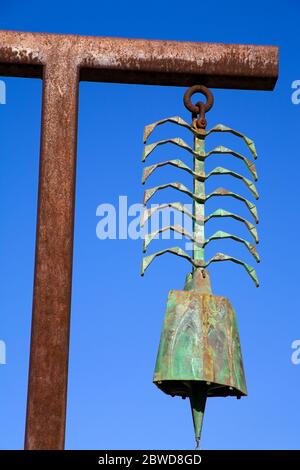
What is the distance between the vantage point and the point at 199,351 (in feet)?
20.5

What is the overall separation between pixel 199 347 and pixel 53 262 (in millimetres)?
815

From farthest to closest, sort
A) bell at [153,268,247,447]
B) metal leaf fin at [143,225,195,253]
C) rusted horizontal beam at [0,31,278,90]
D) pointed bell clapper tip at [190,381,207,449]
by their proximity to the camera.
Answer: rusted horizontal beam at [0,31,278,90]
metal leaf fin at [143,225,195,253]
pointed bell clapper tip at [190,381,207,449]
bell at [153,268,247,447]

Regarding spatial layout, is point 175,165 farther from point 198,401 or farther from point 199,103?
point 198,401

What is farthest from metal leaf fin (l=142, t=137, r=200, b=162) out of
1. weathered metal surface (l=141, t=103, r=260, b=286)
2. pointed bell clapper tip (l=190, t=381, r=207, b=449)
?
pointed bell clapper tip (l=190, t=381, r=207, b=449)

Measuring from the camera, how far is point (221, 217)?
22.2 ft

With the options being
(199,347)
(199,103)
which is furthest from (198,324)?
(199,103)

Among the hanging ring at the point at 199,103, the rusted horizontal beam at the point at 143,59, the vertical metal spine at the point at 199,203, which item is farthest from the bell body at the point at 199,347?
the rusted horizontal beam at the point at 143,59

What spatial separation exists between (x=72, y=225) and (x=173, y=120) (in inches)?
30.2

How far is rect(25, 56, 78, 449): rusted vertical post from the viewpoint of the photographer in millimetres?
6301

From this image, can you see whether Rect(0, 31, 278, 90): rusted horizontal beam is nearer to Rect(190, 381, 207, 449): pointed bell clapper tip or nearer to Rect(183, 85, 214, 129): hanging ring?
Rect(183, 85, 214, 129): hanging ring
